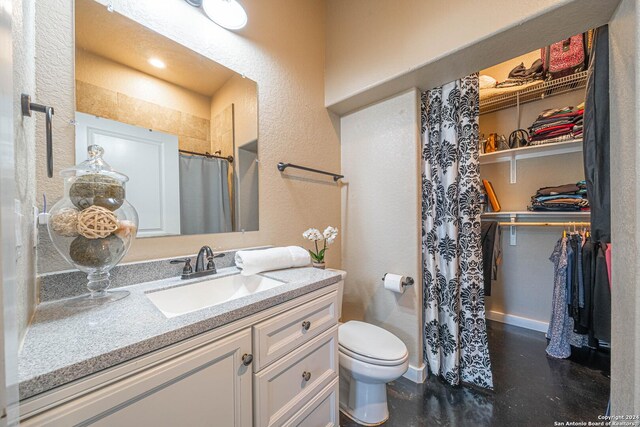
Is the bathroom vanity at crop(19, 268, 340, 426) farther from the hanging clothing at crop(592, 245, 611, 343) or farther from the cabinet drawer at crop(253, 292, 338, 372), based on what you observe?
the hanging clothing at crop(592, 245, 611, 343)

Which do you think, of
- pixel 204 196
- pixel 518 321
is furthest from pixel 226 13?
pixel 518 321

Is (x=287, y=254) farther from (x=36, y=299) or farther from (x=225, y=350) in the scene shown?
(x=36, y=299)

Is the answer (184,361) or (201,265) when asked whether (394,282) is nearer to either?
(201,265)

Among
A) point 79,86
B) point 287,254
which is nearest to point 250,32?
point 79,86

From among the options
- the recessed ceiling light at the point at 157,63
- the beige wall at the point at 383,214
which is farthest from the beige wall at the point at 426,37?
the recessed ceiling light at the point at 157,63

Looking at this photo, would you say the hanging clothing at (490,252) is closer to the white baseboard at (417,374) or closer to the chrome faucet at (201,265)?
the white baseboard at (417,374)

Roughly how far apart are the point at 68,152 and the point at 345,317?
6.45 feet

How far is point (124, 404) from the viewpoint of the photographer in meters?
0.55

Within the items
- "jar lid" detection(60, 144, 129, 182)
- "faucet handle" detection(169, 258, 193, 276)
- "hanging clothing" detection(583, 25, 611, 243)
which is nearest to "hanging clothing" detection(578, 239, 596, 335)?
"hanging clothing" detection(583, 25, 611, 243)

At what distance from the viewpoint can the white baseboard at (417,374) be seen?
164cm

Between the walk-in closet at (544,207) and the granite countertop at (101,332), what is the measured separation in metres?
2.24

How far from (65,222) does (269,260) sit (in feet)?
2.49

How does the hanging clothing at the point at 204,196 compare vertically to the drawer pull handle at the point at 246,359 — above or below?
above

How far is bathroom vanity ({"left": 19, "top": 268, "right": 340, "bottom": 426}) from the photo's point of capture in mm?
490
